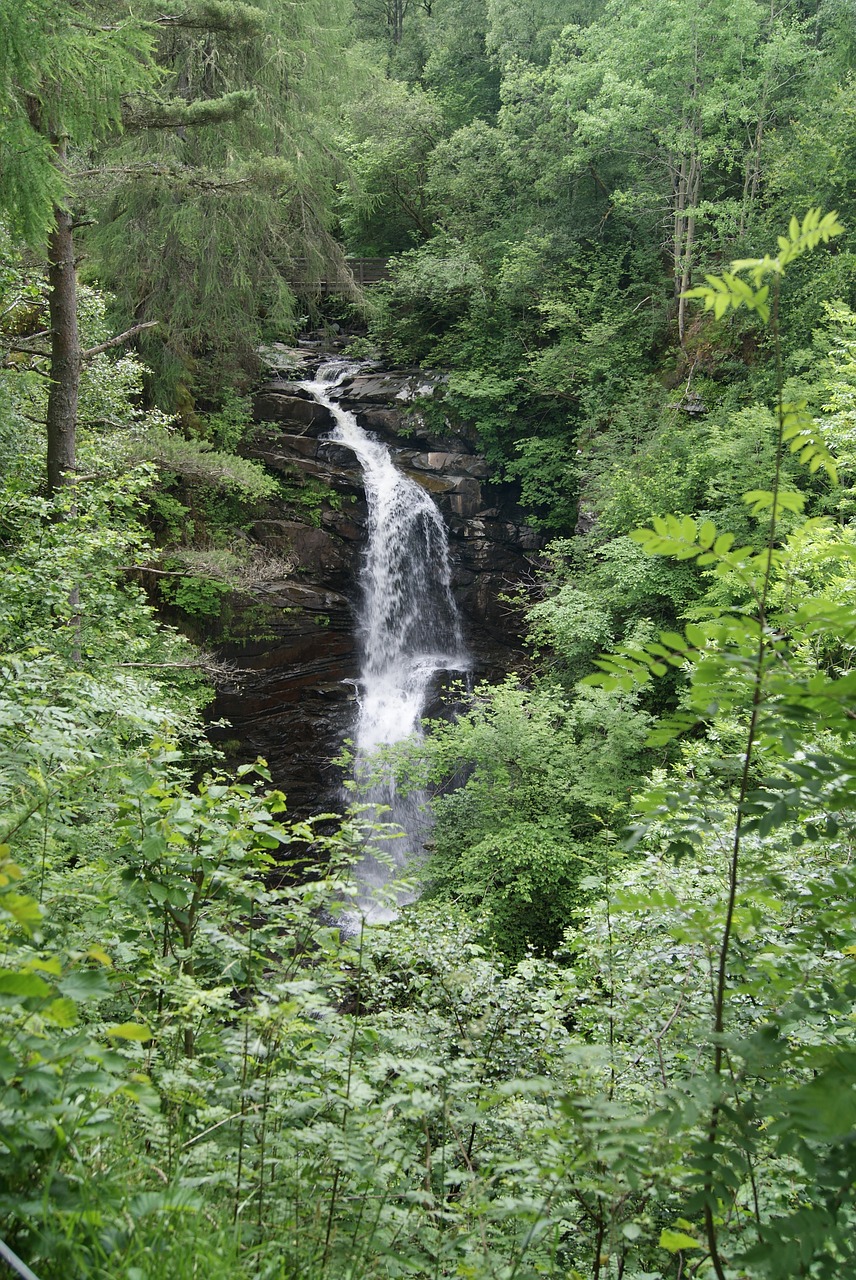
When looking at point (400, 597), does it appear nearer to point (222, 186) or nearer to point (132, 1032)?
point (222, 186)

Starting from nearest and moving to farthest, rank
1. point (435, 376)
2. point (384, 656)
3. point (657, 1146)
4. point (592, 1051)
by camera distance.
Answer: point (657, 1146) → point (592, 1051) → point (384, 656) → point (435, 376)

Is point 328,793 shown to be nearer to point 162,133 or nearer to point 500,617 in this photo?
point 500,617

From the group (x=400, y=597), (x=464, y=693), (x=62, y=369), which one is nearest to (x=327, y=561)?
(x=400, y=597)

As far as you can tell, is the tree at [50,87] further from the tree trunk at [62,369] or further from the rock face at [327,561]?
the rock face at [327,561]

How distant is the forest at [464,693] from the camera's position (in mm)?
1388

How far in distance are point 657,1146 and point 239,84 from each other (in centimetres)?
1241

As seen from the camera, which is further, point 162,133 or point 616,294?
point 616,294

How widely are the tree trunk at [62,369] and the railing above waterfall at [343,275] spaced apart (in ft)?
23.8

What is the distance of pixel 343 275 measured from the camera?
1357cm

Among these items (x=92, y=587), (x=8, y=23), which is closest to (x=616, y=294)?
(x=92, y=587)

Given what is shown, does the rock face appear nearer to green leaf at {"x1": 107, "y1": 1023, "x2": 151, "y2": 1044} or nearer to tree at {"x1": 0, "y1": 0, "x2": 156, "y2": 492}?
tree at {"x1": 0, "y1": 0, "x2": 156, "y2": 492}

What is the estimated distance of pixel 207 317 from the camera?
11609mm

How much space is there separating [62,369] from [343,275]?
8096 mm

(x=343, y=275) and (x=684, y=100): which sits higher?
(x=684, y=100)
